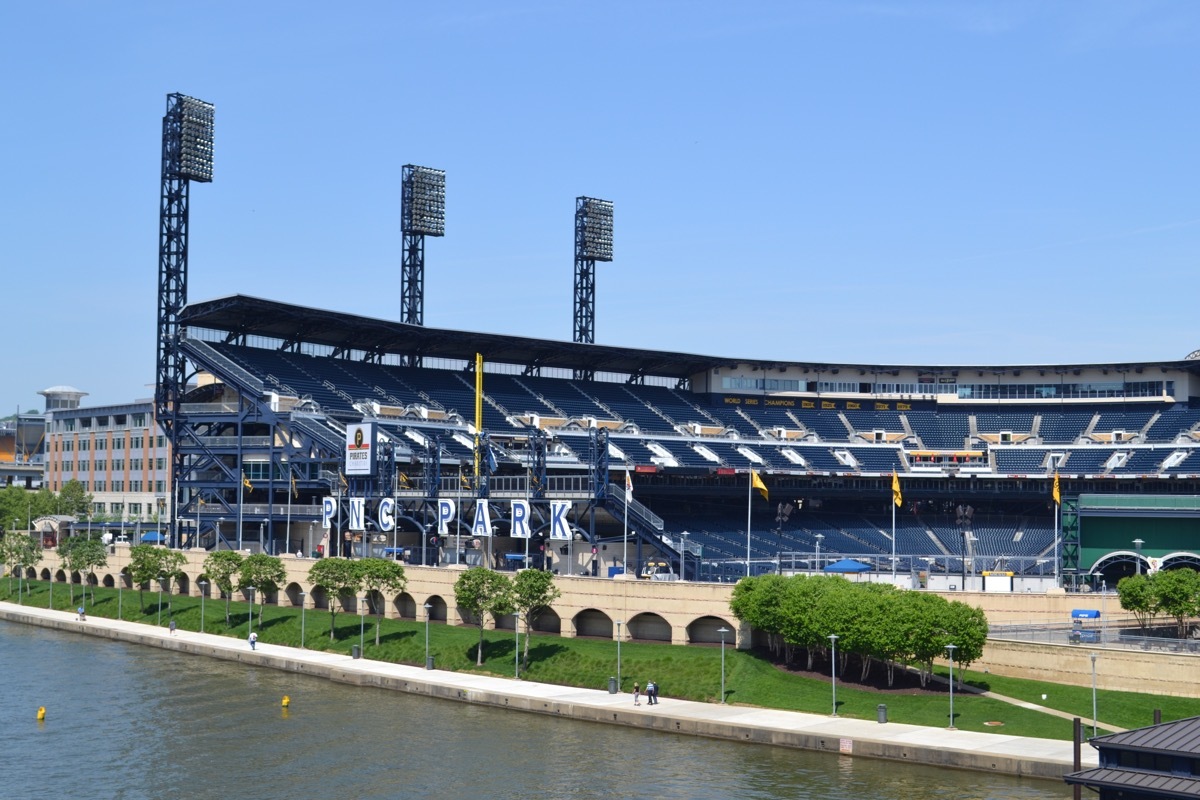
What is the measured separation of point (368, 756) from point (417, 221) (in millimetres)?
97067

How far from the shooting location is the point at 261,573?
109 m

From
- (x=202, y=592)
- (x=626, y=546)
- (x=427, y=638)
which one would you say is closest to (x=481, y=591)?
(x=427, y=638)

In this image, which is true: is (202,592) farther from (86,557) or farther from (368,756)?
(368,756)

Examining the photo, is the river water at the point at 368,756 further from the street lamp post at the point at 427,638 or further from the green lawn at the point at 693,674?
the green lawn at the point at 693,674

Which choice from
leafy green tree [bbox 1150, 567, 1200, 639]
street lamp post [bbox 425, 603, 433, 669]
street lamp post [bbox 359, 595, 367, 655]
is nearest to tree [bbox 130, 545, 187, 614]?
street lamp post [bbox 359, 595, 367, 655]

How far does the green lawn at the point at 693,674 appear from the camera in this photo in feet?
228

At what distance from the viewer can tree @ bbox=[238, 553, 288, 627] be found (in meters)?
109

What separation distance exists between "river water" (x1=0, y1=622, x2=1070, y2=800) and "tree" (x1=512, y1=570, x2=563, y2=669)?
1030cm

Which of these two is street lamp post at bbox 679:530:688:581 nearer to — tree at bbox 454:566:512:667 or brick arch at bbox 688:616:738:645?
brick arch at bbox 688:616:738:645

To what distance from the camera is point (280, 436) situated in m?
124

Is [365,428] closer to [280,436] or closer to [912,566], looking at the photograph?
[280,436]

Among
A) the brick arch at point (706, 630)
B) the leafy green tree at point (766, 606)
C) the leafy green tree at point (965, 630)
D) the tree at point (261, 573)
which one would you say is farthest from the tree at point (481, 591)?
the leafy green tree at point (965, 630)

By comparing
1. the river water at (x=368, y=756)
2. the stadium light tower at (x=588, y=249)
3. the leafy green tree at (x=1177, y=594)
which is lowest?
the river water at (x=368, y=756)

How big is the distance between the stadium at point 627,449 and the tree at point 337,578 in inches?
352
